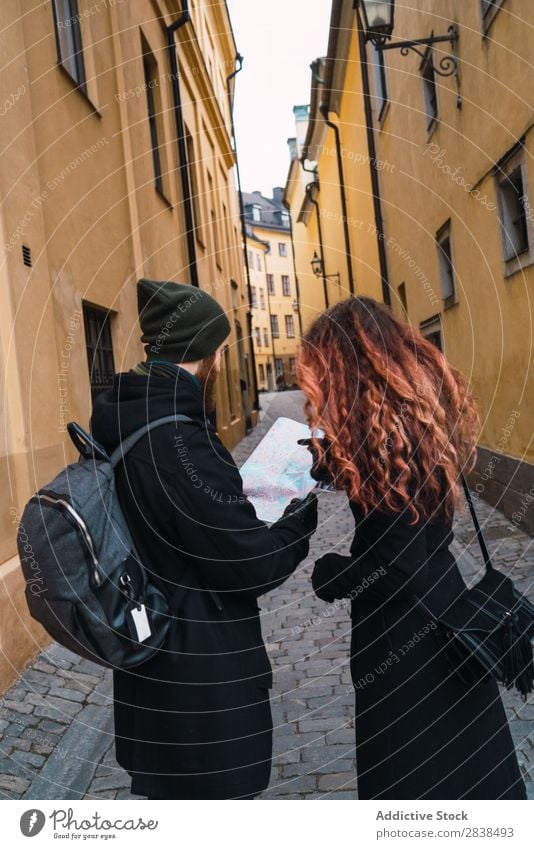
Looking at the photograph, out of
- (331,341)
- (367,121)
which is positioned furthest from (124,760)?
(367,121)

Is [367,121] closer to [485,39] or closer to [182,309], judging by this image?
[485,39]

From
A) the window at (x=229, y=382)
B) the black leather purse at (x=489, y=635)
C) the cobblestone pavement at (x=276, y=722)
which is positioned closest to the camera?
the black leather purse at (x=489, y=635)

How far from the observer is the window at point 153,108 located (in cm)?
1070

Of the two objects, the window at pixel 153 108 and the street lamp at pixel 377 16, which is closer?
the street lamp at pixel 377 16

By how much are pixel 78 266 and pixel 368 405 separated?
5127mm

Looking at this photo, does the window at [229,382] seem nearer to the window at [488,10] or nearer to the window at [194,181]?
the window at [194,181]

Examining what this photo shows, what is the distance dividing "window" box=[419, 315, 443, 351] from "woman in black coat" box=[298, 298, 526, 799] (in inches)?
370

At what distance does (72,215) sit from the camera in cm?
654

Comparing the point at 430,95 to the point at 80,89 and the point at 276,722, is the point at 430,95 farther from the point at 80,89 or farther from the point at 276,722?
the point at 276,722

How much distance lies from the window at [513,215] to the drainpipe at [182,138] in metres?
5.30

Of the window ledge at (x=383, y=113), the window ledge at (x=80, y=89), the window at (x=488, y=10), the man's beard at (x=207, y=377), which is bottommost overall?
the man's beard at (x=207, y=377)

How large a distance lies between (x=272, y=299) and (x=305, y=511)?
39.0 meters

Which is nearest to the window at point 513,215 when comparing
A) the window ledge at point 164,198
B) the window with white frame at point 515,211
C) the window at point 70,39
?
the window with white frame at point 515,211

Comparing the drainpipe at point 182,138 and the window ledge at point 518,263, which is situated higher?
the drainpipe at point 182,138
